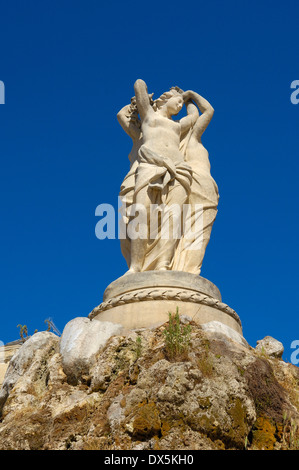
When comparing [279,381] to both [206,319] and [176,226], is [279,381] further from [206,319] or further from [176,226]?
[176,226]

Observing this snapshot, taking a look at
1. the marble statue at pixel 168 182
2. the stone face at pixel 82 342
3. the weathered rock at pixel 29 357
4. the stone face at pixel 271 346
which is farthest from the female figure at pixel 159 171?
the stone face at pixel 271 346

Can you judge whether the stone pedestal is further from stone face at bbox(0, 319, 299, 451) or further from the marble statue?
the marble statue

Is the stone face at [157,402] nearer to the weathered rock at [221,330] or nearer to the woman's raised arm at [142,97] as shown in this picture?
the weathered rock at [221,330]

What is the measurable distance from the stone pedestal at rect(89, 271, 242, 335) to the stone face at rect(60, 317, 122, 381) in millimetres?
298

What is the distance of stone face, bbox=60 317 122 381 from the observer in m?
6.91

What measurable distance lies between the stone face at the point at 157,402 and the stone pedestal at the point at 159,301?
0.36 metres

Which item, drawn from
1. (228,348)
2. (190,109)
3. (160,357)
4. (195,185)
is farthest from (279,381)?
(190,109)

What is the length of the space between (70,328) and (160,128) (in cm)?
397

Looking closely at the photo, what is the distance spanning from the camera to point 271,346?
326 inches

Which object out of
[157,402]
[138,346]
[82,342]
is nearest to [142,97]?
[82,342]

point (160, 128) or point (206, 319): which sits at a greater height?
point (160, 128)
